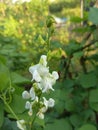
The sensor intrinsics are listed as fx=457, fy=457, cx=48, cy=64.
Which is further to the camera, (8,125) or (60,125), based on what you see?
(60,125)

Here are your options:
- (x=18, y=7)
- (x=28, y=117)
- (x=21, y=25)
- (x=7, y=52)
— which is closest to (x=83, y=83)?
(x=7, y=52)

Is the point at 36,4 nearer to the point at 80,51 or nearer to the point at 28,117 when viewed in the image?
the point at 80,51

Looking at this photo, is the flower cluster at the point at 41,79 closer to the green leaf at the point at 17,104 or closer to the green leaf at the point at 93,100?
the green leaf at the point at 17,104

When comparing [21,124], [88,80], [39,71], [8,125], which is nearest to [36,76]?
[39,71]

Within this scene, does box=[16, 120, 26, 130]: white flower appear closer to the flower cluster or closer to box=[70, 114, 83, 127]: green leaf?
the flower cluster

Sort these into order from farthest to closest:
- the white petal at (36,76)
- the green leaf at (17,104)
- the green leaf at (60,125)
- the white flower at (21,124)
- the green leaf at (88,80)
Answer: the green leaf at (88,80), the green leaf at (60,125), the green leaf at (17,104), the white flower at (21,124), the white petal at (36,76)

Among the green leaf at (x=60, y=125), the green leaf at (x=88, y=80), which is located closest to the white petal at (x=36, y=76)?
the green leaf at (x=60, y=125)

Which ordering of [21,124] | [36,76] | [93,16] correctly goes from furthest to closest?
[93,16] → [21,124] → [36,76]

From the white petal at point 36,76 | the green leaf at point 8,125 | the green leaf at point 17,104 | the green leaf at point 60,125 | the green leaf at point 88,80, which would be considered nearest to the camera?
the white petal at point 36,76

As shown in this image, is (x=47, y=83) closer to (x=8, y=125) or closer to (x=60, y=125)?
(x=8, y=125)

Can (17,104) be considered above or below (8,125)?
above
